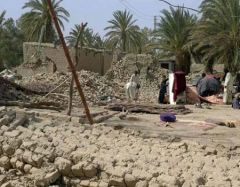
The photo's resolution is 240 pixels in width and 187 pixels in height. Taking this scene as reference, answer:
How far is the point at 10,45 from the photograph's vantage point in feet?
129

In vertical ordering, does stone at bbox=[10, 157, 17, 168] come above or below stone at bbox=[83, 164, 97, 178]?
below

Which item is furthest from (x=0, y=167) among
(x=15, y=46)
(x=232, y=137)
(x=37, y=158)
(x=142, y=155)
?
(x=15, y=46)

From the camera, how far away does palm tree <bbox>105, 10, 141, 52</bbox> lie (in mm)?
34156

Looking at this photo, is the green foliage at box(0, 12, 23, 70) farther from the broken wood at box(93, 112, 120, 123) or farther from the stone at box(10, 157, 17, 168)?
the stone at box(10, 157, 17, 168)

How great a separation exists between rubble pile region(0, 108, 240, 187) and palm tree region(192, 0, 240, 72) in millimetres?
15492

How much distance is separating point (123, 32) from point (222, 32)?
1305cm

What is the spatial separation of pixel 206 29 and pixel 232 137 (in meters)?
15.3

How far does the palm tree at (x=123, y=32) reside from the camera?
34.2 metres

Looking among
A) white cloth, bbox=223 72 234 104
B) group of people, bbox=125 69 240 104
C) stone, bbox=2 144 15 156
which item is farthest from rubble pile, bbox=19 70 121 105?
stone, bbox=2 144 15 156

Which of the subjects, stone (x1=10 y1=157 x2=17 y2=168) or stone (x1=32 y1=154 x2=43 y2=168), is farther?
stone (x1=10 y1=157 x2=17 y2=168)

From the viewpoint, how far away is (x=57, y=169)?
18.5 ft

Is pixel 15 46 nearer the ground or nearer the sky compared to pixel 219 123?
nearer the sky

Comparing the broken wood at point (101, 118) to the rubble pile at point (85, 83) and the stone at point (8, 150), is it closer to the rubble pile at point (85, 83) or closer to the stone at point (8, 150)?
the stone at point (8, 150)

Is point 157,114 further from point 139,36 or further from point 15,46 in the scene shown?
point 15,46
